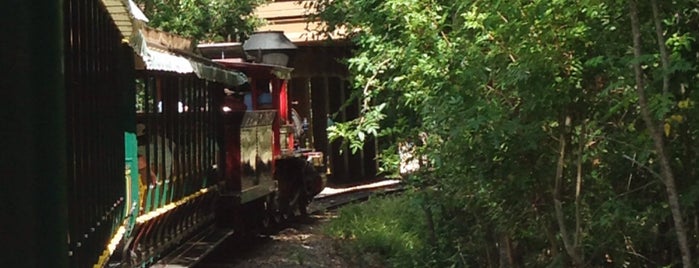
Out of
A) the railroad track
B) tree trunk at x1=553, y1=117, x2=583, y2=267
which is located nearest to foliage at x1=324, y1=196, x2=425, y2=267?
the railroad track

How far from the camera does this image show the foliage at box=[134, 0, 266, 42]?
15.1 m

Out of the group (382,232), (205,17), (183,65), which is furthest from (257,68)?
(183,65)

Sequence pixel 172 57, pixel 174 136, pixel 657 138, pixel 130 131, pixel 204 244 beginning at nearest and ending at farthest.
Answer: pixel 657 138, pixel 130 131, pixel 172 57, pixel 174 136, pixel 204 244

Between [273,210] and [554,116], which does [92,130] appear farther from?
[273,210]

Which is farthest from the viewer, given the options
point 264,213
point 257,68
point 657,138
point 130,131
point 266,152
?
point 264,213

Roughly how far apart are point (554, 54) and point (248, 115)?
674cm

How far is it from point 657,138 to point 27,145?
3099 millimetres

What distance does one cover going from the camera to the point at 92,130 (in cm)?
395

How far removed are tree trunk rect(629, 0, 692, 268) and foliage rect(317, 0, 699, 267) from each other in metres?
0.06

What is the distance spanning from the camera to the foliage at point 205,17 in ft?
49.5

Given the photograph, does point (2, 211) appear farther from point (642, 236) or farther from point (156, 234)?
point (156, 234)

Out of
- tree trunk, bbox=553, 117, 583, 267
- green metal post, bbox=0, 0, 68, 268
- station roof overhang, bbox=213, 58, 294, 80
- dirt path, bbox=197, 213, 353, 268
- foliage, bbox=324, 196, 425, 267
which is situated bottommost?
dirt path, bbox=197, 213, 353, 268

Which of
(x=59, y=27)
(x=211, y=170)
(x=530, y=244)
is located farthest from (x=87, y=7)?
(x=211, y=170)

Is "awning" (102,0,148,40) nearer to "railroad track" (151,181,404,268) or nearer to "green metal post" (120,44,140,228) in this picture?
"green metal post" (120,44,140,228)
